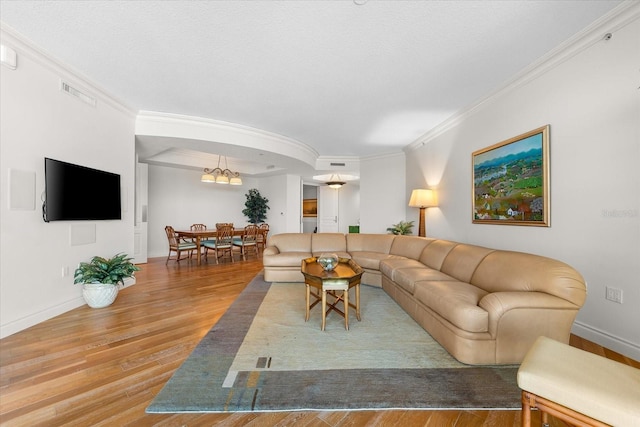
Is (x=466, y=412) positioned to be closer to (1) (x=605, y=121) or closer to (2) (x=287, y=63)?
(1) (x=605, y=121)

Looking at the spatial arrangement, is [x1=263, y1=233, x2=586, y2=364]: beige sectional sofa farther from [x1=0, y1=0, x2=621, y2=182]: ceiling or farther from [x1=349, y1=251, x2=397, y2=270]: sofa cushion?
[x1=0, y1=0, x2=621, y2=182]: ceiling

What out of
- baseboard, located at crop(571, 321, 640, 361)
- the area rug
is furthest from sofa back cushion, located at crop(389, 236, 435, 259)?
baseboard, located at crop(571, 321, 640, 361)

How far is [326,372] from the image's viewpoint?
1883 mm

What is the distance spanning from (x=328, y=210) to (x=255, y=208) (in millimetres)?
2952

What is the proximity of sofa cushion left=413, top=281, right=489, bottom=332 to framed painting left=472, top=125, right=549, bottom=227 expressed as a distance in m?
1.14

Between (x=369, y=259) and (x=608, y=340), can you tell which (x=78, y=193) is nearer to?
(x=369, y=259)

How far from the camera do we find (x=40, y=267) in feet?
8.92

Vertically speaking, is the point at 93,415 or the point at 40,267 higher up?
the point at 40,267

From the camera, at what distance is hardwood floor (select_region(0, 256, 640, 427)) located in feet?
4.77

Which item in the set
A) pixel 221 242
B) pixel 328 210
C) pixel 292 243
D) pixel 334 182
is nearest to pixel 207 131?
pixel 292 243

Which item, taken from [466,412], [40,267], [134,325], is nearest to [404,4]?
[466,412]

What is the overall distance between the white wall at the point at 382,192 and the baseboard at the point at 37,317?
18.4 ft

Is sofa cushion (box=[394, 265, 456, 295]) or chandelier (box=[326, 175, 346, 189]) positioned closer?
sofa cushion (box=[394, 265, 456, 295])

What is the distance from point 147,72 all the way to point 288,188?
546 cm
